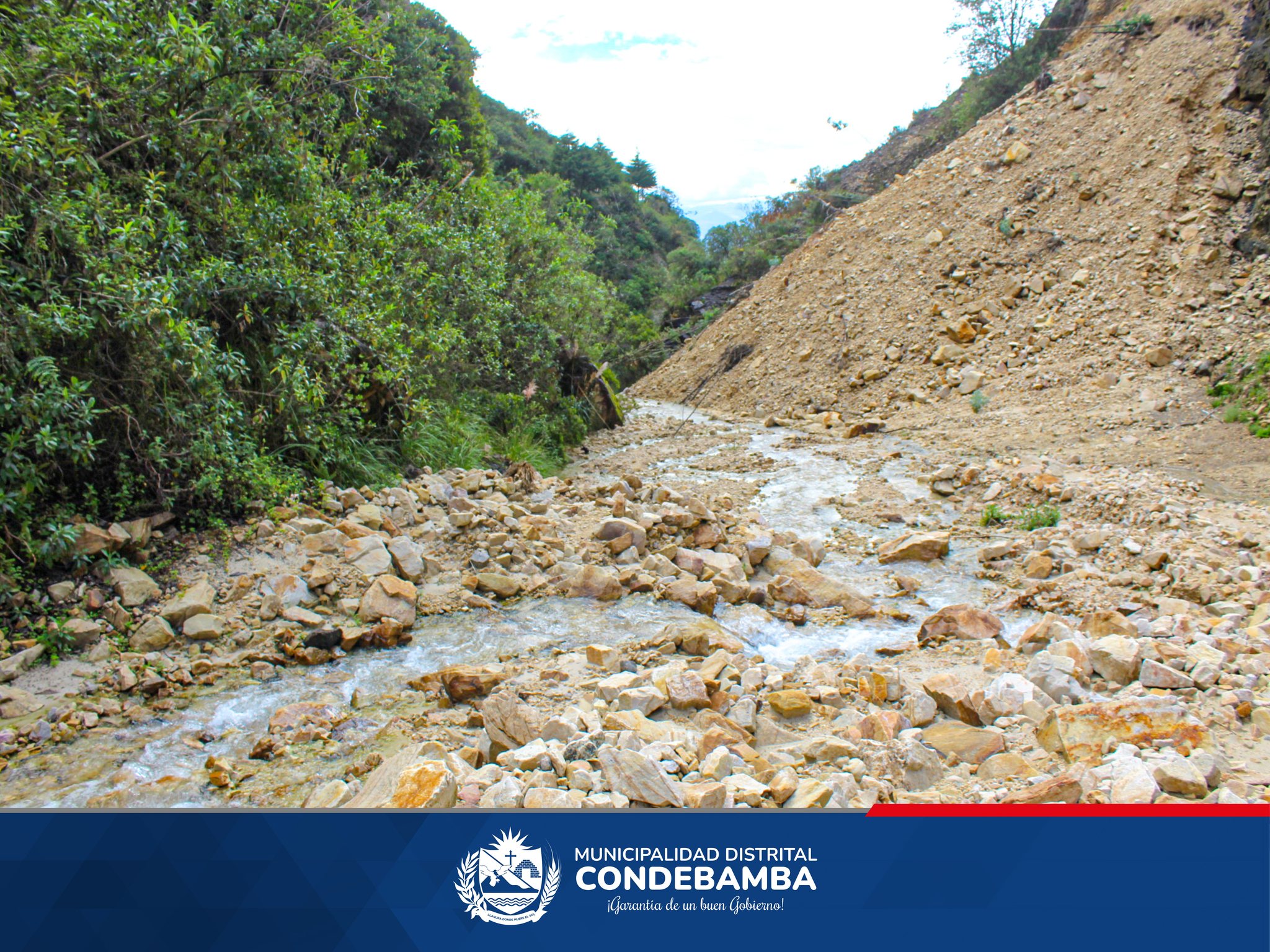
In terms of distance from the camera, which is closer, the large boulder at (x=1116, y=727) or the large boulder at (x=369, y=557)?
the large boulder at (x=1116, y=727)

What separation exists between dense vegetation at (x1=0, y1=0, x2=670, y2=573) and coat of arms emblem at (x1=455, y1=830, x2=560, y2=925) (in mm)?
2711

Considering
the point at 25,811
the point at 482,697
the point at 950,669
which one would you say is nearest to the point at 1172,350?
the point at 950,669

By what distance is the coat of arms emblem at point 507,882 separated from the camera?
1336 millimetres

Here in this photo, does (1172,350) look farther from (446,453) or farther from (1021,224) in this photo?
(446,453)

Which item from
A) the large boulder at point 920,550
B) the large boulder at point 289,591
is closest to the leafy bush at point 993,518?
→ the large boulder at point 920,550

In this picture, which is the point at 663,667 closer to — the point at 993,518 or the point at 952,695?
the point at 952,695

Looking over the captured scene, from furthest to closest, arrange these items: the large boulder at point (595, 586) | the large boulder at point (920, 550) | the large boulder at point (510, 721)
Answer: the large boulder at point (920, 550) → the large boulder at point (595, 586) → the large boulder at point (510, 721)

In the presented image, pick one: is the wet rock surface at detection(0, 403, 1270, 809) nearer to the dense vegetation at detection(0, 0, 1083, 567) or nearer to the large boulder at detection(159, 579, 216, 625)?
the large boulder at detection(159, 579, 216, 625)

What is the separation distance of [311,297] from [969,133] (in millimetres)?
14787

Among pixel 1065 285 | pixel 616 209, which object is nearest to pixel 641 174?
pixel 616 209

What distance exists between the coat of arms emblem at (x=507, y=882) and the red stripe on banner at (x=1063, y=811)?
2.11 ft

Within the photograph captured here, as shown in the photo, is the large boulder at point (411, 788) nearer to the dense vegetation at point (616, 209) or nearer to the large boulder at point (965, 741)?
the large boulder at point (965, 741)

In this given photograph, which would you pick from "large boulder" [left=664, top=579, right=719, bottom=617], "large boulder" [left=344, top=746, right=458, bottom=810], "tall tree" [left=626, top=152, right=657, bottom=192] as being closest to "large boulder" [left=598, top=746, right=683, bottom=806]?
"large boulder" [left=344, top=746, right=458, bottom=810]

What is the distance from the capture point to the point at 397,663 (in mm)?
3352
